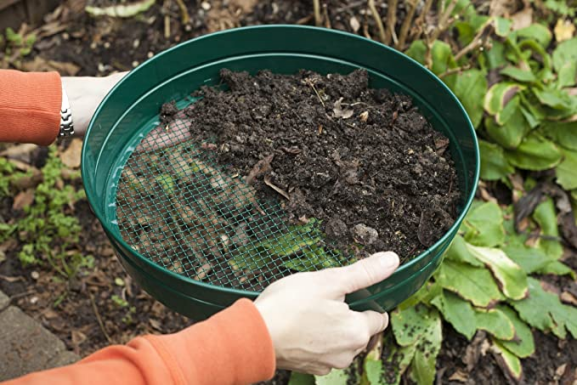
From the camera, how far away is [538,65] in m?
2.35

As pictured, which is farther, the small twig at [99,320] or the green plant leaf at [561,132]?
the green plant leaf at [561,132]

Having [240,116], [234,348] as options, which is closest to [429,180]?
[240,116]

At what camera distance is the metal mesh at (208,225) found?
3.70ft

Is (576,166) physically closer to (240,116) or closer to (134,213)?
(240,116)

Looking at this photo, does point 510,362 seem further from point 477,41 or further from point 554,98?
point 477,41

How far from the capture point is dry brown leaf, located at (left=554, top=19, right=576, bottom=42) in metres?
2.47

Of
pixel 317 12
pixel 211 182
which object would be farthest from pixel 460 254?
pixel 317 12

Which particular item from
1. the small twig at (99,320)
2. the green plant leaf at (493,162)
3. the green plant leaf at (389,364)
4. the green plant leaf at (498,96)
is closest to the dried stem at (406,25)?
the green plant leaf at (498,96)

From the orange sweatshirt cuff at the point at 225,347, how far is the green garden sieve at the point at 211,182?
2.1 inches

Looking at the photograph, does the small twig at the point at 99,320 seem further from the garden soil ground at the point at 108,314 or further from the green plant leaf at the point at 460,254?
the green plant leaf at the point at 460,254

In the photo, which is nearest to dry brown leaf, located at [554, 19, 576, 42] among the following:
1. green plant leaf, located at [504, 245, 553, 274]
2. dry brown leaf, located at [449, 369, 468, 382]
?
green plant leaf, located at [504, 245, 553, 274]

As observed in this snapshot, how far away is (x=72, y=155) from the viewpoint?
7.22 ft

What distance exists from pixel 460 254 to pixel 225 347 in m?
1.13

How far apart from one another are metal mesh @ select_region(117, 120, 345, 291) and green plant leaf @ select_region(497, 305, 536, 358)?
99 cm
